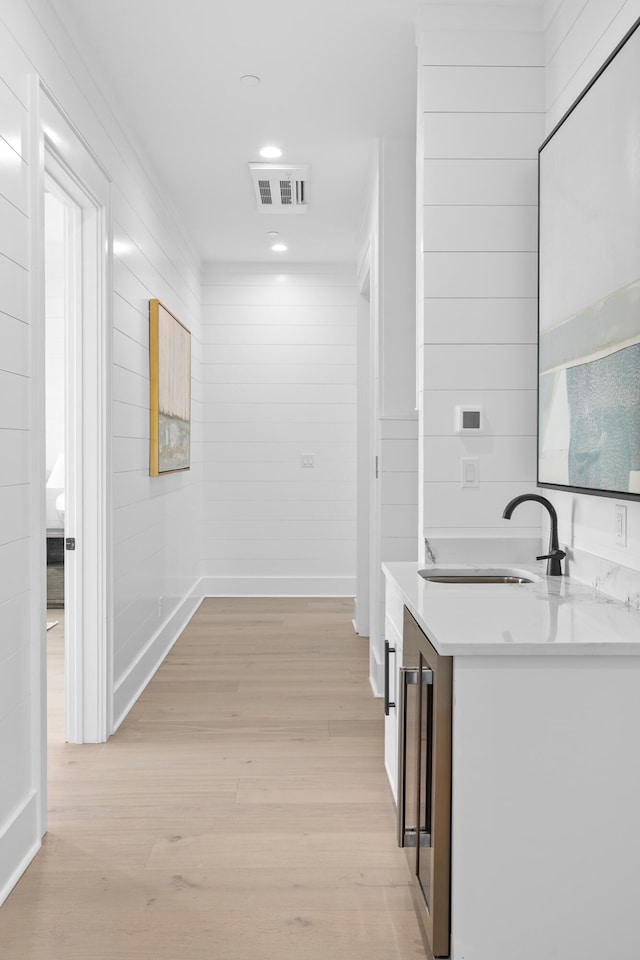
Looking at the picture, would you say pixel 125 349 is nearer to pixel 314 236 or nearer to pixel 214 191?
pixel 214 191

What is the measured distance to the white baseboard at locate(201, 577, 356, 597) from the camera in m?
6.13

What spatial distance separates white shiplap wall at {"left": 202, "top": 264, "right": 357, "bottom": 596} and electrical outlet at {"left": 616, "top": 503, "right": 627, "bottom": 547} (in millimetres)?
4210

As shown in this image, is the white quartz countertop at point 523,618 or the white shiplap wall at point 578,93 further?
the white shiplap wall at point 578,93

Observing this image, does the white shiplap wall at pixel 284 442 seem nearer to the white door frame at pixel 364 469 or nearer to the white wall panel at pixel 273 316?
the white wall panel at pixel 273 316

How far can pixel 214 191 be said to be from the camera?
4.36m

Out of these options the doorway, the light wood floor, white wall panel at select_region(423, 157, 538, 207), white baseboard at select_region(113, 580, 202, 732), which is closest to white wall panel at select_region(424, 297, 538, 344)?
white wall panel at select_region(423, 157, 538, 207)

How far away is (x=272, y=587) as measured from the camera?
6.14 meters

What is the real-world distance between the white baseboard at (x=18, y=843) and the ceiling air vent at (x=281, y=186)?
316cm

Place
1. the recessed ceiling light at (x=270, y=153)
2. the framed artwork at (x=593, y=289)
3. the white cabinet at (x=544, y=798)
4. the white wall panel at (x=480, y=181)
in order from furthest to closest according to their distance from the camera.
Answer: the recessed ceiling light at (x=270, y=153) → the white wall panel at (x=480, y=181) → the framed artwork at (x=593, y=289) → the white cabinet at (x=544, y=798)

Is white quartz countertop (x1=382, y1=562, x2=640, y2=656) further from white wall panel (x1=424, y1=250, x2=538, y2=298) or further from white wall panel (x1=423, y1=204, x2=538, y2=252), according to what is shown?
white wall panel (x1=423, y1=204, x2=538, y2=252)

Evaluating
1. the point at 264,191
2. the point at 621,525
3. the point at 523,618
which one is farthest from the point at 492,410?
the point at 264,191

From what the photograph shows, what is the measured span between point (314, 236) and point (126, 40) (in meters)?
2.60

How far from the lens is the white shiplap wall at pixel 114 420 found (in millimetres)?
2033

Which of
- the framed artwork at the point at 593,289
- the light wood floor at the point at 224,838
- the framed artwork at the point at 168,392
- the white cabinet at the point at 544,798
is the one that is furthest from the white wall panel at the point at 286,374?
the white cabinet at the point at 544,798
